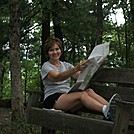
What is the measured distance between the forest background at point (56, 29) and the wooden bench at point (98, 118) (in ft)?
8.39

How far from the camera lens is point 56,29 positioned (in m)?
14.7

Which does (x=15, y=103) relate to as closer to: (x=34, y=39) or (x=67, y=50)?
(x=34, y=39)

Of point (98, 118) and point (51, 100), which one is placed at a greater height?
point (51, 100)

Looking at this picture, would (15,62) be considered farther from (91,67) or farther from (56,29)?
(56,29)

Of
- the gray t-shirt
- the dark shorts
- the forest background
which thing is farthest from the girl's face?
the forest background

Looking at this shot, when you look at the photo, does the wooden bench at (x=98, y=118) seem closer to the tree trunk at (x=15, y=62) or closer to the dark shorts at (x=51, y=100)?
the dark shorts at (x=51, y=100)

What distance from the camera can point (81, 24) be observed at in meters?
13.2

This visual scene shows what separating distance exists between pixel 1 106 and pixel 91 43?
459 centimetres

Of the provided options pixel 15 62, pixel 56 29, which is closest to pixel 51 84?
pixel 15 62

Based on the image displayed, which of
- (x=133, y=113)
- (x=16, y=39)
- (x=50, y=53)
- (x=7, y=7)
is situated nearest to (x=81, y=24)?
(x=7, y=7)

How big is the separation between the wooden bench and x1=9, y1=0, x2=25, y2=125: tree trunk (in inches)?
96.5

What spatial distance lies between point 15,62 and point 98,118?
313 centimetres

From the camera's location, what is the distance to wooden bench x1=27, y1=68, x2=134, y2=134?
11.6 feet

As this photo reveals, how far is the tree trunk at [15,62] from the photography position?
23.8 feet
